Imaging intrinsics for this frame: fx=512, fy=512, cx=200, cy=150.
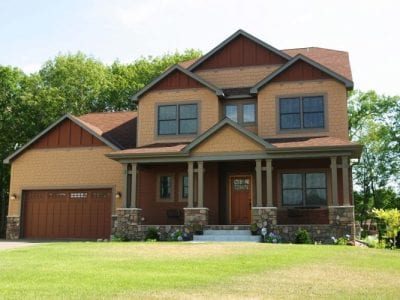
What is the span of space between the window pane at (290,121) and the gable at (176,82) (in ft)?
13.5

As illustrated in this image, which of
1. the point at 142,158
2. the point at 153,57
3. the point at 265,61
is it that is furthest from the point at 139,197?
the point at 153,57

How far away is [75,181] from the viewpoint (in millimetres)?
23922

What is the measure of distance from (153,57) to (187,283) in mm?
37357

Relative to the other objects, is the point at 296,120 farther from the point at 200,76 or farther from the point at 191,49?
the point at 191,49

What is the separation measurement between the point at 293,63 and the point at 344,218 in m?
6.94

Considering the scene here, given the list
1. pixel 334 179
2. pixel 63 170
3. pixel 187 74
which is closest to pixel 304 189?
pixel 334 179

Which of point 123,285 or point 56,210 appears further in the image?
point 56,210

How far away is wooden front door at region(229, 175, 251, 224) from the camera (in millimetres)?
22281

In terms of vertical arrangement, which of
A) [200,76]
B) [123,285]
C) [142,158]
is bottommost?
[123,285]

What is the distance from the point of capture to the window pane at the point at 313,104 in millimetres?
21281

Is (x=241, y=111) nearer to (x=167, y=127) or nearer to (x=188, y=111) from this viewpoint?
(x=188, y=111)

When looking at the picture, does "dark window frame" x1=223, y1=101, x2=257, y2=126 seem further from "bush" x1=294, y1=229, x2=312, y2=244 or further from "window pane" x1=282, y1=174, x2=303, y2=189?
"bush" x1=294, y1=229, x2=312, y2=244

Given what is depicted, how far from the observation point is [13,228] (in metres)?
24.5

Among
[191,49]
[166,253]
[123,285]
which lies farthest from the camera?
[191,49]
